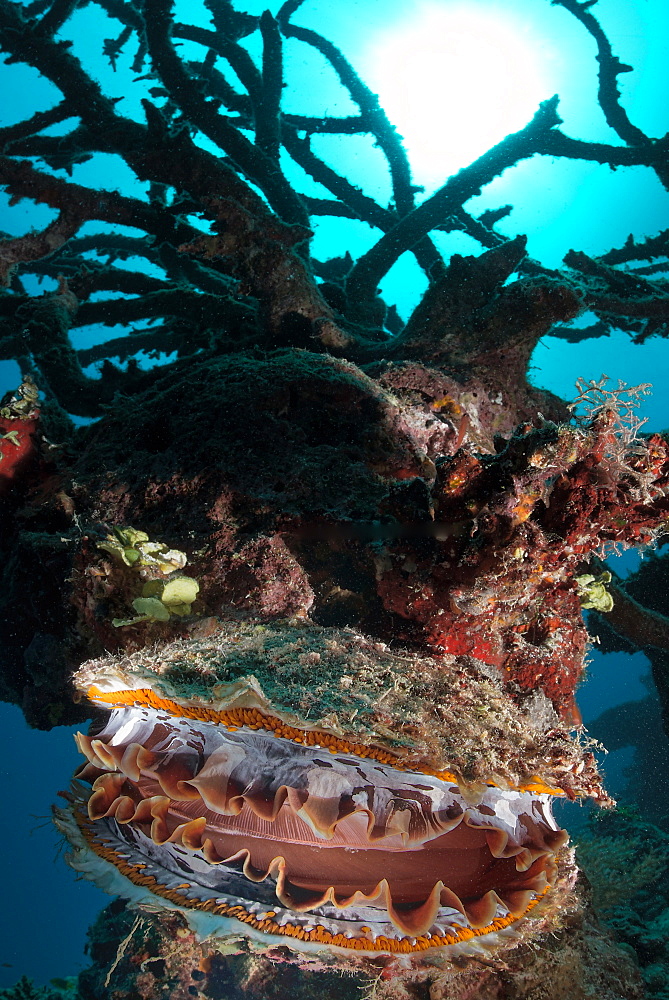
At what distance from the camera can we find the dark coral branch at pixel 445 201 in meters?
6.54

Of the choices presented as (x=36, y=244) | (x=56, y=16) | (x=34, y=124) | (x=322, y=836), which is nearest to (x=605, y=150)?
(x=56, y=16)

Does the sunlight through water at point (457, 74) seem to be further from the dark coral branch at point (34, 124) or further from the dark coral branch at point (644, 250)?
the dark coral branch at point (34, 124)

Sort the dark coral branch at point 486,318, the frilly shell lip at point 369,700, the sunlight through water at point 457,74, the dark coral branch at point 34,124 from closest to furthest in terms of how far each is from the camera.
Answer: the frilly shell lip at point 369,700, the dark coral branch at point 486,318, the dark coral branch at point 34,124, the sunlight through water at point 457,74

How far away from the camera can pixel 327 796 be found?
162cm

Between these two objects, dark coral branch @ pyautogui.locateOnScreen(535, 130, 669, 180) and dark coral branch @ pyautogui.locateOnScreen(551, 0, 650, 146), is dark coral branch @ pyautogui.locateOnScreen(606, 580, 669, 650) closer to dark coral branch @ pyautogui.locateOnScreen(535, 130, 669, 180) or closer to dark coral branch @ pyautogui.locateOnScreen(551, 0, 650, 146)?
dark coral branch @ pyautogui.locateOnScreen(535, 130, 669, 180)

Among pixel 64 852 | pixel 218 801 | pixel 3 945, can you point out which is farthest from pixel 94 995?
pixel 3 945

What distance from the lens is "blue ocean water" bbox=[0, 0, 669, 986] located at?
2297cm

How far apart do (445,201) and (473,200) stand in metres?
26.5

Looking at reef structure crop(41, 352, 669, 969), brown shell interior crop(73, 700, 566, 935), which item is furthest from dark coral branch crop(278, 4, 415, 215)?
brown shell interior crop(73, 700, 566, 935)

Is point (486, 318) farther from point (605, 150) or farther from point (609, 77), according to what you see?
point (609, 77)

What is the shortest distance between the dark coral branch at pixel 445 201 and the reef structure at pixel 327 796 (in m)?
5.88

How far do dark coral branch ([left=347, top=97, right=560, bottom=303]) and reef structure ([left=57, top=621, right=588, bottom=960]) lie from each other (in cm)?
588

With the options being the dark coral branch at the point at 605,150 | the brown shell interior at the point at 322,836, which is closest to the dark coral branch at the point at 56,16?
the dark coral branch at the point at 605,150

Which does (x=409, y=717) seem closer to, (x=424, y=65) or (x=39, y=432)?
(x=39, y=432)
